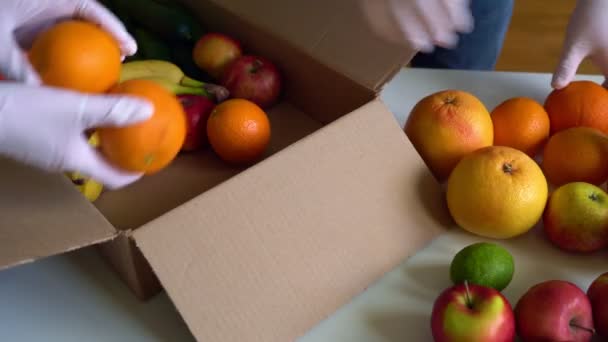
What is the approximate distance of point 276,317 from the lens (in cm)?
67

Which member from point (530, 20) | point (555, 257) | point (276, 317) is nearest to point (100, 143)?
point (276, 317)

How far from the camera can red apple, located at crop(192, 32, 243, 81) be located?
3.34 ft

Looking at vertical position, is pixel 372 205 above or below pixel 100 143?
below

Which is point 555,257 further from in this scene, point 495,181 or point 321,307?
point 321,307

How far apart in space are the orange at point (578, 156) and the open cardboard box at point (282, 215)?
189 mm

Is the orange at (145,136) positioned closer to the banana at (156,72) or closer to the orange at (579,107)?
the banana at (156,72)

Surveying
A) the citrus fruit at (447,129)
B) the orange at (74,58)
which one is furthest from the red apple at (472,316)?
the orange at (74,58)

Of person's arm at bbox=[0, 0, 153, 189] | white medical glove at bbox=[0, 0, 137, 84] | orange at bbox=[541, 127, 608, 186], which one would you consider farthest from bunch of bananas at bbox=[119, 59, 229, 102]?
orange at bbox=[541, 127, 608, 186]

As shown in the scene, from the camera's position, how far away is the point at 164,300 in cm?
73

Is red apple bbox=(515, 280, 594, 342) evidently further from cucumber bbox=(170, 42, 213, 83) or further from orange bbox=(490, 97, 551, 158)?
cucumber bbox=(170, 42, 213, 83)

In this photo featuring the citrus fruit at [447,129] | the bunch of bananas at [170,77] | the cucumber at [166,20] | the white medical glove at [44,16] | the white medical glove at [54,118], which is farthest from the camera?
the cucumber at [166,20]

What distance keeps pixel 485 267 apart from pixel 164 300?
401 mm

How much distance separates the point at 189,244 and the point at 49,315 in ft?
0.70

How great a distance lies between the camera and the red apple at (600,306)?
645 mm
